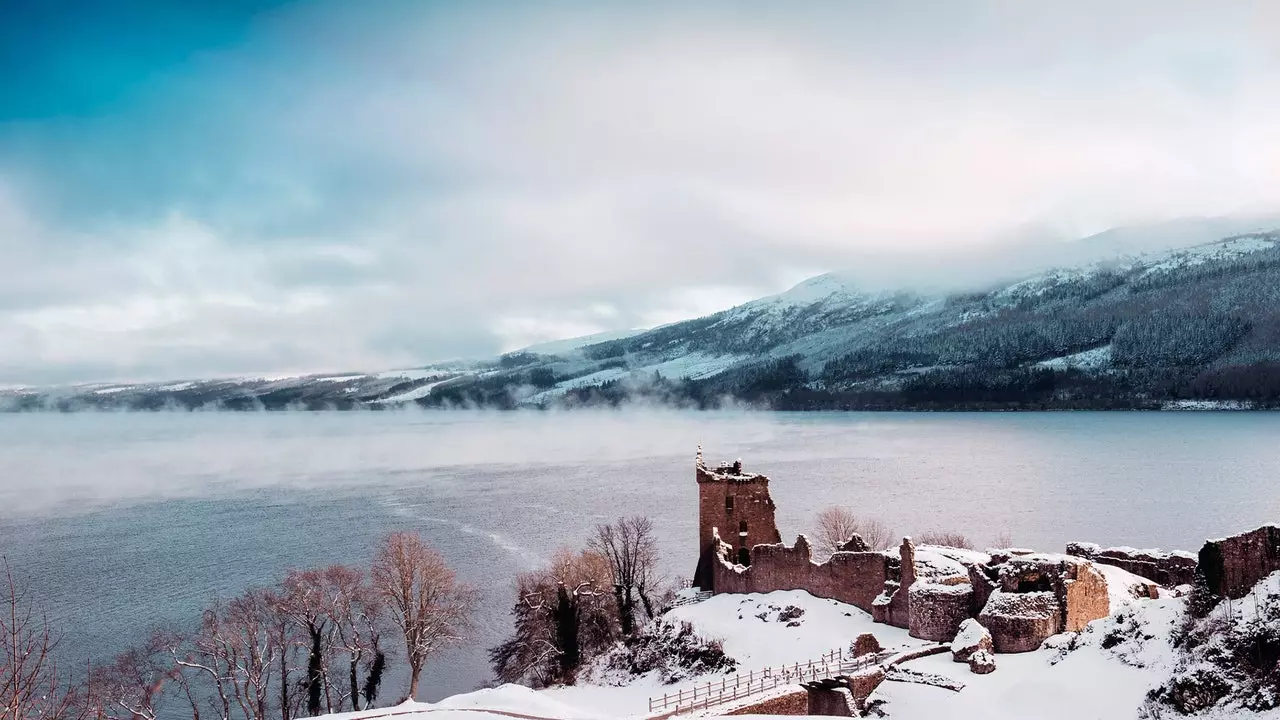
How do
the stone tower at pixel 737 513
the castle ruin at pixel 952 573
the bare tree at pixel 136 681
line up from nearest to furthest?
1. the castle ruin at pixel 952 573
2. the bare tree at pixel 136 681
3. the stone tower at pixel 737 513

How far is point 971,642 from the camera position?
27328 mm

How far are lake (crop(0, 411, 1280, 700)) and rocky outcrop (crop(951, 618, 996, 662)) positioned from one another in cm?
2683

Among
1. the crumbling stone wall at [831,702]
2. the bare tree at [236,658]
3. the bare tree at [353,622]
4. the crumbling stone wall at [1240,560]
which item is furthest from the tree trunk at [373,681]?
the crumbling stone wall at [1240,560]

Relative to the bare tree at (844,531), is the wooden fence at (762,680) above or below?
above

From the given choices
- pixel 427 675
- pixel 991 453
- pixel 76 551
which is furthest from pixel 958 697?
pixel 991 453

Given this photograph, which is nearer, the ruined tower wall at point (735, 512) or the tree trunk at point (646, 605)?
the ruined tower wall at point (735, 512)

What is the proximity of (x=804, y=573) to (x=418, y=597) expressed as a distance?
19.1 metres

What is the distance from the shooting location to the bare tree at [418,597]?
39281 mm

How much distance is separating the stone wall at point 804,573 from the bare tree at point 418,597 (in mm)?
14435

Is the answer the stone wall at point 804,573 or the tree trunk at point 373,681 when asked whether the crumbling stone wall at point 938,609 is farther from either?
the tree trunk at point 373,681

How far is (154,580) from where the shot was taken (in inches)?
2594

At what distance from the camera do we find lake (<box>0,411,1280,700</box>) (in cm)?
6438

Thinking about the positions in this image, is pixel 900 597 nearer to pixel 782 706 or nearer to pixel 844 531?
pixel 782 706

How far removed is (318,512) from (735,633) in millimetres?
79402
